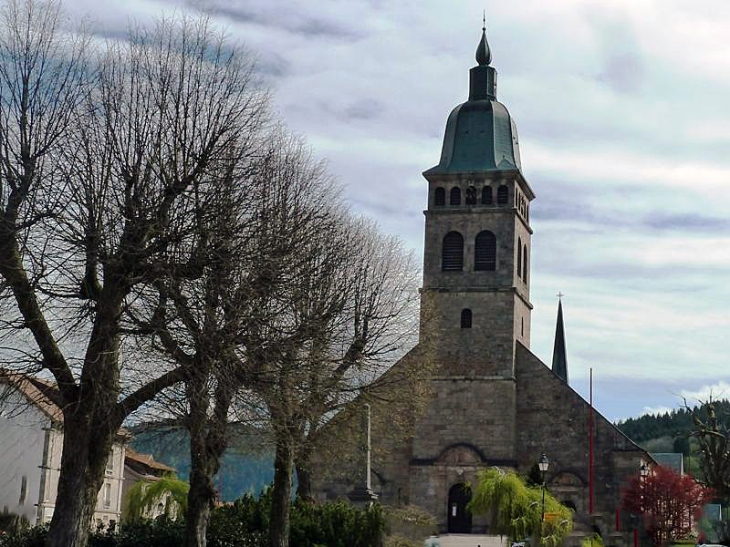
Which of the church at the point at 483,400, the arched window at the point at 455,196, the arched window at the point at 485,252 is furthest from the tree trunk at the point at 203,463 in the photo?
the arched window at the point at 455,196

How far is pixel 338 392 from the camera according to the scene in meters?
33.2

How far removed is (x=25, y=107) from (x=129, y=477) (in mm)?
50596

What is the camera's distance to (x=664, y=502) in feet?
187

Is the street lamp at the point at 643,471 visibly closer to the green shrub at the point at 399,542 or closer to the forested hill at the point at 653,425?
the green shrub at the point at 399,542

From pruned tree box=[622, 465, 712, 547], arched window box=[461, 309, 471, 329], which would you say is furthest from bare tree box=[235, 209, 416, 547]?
pruned tree box=[622, 465, 712, 547]

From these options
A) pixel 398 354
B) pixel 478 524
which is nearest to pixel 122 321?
pixel 398 354

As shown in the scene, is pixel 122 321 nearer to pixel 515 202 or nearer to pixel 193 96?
pixel 193 96

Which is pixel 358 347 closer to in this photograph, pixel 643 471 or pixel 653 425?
pixel 643 471

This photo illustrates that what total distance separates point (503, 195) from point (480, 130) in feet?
11.7

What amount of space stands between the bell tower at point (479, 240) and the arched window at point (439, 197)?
0.15 feet

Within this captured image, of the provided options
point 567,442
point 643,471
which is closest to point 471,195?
point 567,442

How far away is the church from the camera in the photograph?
53281mm

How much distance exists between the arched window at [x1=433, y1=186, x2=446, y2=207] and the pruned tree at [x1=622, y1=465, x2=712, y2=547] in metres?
15.2

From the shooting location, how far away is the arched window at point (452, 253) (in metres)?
55.8
